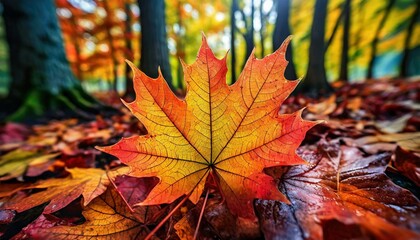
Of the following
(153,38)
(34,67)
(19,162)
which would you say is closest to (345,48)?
(153,38)

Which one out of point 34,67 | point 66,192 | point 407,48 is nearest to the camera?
point 66,192

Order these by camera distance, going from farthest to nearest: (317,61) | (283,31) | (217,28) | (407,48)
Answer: (217,28)
(407,48)
(317,61)
(283,31)

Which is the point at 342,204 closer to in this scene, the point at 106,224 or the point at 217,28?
the point at 106,224

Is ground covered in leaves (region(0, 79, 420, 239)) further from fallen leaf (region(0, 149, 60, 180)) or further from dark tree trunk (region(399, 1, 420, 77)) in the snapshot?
dark tree trunk (region(399, 1, 420, 77))

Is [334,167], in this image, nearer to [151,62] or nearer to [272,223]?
[272,223]

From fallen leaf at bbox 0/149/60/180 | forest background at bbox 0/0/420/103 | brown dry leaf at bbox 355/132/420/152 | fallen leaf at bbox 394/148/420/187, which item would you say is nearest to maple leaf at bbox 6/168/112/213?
fallen leaf at bbox 0/149/60/180
